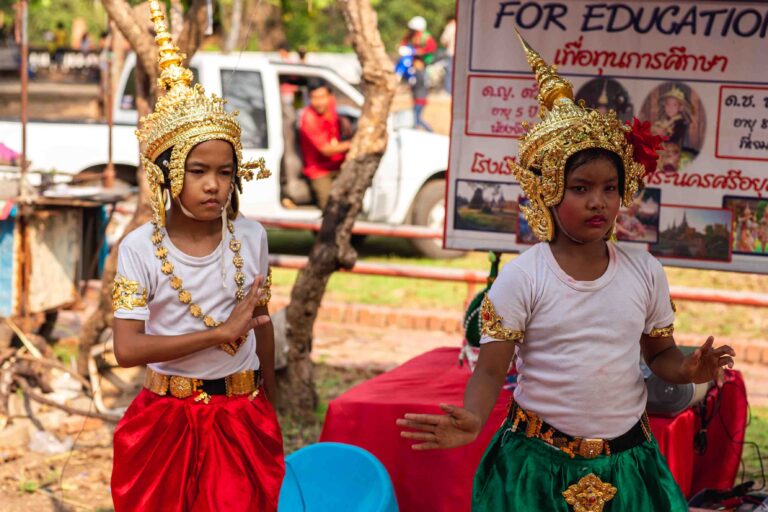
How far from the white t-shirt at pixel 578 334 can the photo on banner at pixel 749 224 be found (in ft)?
5.43

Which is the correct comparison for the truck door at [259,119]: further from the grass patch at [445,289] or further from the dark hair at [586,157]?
the dark hair at [586,157]

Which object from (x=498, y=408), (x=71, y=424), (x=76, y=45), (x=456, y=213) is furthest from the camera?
(x=76, y=45)

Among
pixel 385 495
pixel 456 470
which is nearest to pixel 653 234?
pixel 456 470

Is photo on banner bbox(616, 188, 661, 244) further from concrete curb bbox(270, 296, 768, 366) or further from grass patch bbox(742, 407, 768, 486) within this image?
concrete curb bbox(270, 296, 768, 366)

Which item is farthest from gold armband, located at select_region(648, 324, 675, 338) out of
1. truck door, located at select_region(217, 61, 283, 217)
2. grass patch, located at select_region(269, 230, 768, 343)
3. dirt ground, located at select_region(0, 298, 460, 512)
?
truck door, located at select_region(217, 61, 283, 217)

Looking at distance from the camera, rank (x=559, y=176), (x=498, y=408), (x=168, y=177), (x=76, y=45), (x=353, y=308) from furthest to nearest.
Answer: (x=76, y=45) → (x=353, y=308) → (x=498, y=408) → (x=168, y=177) → (x=559, y=176)

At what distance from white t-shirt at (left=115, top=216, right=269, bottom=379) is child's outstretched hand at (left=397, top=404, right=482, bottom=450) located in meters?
0.79

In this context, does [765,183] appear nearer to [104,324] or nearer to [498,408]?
[498,408]

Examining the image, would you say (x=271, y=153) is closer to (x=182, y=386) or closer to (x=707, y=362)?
(x=182, y=386)

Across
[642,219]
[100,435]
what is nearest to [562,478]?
[642,219]

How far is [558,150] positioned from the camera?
3.01 meters

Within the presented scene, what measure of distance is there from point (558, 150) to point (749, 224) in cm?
192

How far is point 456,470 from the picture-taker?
4148mm

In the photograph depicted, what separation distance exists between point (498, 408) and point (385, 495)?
585 millimetres
